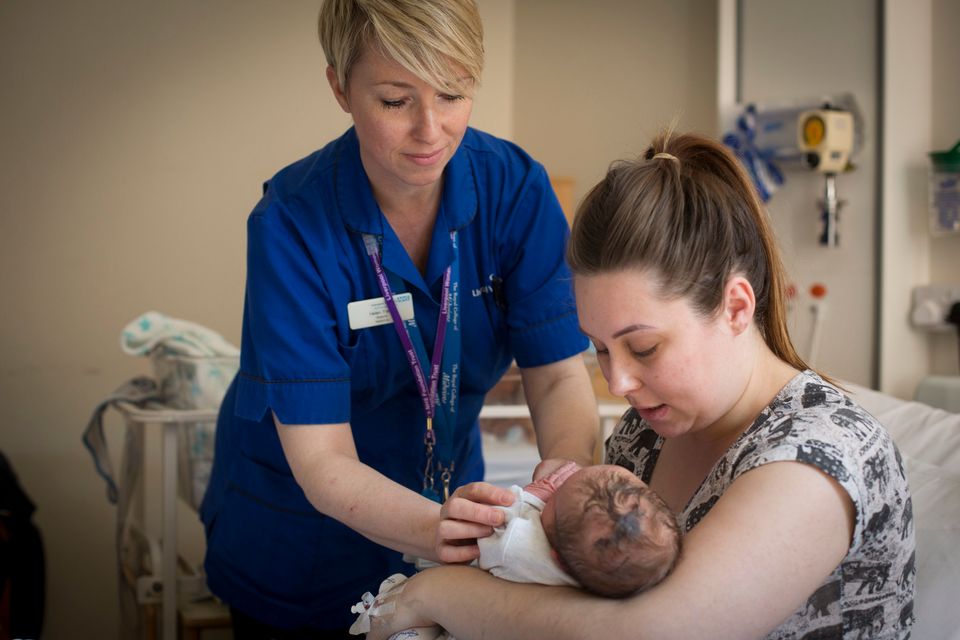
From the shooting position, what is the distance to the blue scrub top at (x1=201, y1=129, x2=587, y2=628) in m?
1.59

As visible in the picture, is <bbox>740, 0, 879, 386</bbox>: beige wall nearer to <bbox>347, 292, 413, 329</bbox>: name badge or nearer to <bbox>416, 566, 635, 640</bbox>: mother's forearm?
<bbox>347, 292, 413, 329</bbox>: name badge

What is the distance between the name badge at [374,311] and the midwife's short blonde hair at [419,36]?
37 centimetres

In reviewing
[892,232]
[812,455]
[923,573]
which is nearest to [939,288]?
[892,232]

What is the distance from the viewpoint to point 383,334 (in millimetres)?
1697

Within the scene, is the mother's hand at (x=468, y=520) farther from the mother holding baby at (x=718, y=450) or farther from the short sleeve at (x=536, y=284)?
the short sleeve at (x=536, y=284)

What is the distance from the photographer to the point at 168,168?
3.63 metres

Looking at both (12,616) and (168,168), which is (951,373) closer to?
(168,168)

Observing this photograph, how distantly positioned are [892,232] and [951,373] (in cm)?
46

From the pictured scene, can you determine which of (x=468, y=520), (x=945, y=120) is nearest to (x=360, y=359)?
(x=468, y=520)

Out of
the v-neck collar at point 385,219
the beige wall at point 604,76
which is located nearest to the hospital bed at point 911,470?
the v-neck collar at point 385,219

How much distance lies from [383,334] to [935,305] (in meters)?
2.04

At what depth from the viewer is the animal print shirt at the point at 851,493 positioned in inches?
45.1

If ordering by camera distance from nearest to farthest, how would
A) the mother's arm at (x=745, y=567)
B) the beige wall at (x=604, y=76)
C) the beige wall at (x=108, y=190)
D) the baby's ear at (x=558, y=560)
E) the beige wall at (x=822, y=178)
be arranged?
the mother's arm at (x=745, y=567) < the baby's ear at (x=558, y=560) < the beige wall at (x=822, y=178) < the beige wall at (x=108, y=190) < the beige wall at (x=604, y=76)

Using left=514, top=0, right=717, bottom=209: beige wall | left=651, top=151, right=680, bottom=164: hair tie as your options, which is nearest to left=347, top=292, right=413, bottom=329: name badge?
left=651, top=151, right=680, bottom=164: hair tie
